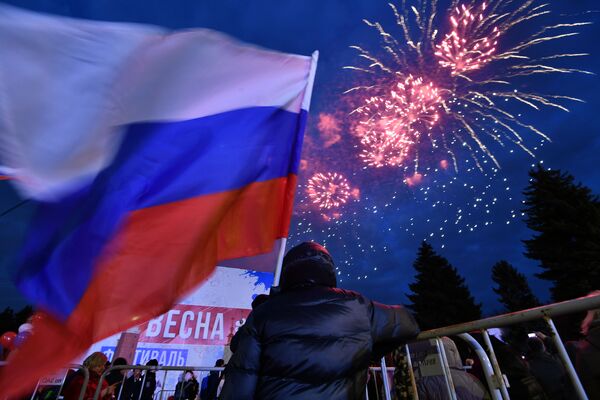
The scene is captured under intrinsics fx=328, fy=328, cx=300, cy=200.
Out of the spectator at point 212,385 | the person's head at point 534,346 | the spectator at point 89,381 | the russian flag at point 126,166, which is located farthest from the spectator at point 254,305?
the spectator at point 89,381

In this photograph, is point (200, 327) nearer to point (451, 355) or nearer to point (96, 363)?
point (96, 363)

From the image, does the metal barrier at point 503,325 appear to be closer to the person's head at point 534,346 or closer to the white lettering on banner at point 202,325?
the person's head at point 534,346

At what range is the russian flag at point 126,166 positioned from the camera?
2234 millimetres

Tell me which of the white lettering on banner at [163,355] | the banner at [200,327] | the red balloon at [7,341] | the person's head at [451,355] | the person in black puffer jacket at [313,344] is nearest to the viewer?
the person in black puffer jacket at [313,344]

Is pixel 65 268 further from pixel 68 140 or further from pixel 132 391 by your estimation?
pixel 132 391

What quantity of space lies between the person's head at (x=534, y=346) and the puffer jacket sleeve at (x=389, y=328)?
289 cm

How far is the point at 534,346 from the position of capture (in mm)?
3922

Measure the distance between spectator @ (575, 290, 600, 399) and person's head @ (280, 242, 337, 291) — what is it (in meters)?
2.34

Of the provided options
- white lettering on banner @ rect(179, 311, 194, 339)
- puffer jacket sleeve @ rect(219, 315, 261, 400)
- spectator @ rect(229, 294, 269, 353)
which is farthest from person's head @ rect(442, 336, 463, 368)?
white lettering on banner @ rect(179, 311, 194, 339)

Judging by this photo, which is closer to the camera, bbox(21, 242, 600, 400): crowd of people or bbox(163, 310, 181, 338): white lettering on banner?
bbox(21, 242, 600, 400): crowd of people

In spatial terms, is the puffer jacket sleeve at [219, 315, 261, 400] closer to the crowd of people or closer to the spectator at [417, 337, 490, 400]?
the crowd of people

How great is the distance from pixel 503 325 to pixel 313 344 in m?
1.23

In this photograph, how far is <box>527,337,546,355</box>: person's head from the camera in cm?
390

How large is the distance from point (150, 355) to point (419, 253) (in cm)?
3458
